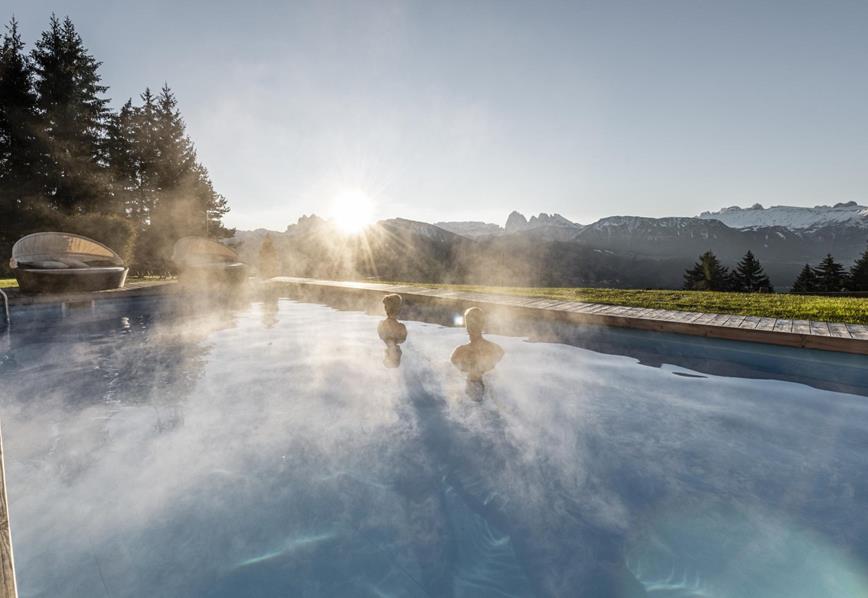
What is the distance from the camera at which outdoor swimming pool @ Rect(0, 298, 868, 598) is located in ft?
7.80

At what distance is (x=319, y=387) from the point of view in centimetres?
539

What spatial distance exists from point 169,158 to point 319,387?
27.3 metres

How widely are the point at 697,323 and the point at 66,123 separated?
27.4m

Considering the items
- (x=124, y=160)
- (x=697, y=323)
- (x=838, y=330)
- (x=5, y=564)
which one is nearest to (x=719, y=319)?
(x=697, y=323)

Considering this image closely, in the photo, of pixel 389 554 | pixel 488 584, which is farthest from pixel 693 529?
pixel 389 554

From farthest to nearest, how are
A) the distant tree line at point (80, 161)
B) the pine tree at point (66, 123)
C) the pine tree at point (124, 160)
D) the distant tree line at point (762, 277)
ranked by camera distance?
1. the distant tree line at point (762, 277)
2. the pine tree at point (124, 160)
3. the pine tree at point (66, 123)
4. the distant tree line at point (80, 161)

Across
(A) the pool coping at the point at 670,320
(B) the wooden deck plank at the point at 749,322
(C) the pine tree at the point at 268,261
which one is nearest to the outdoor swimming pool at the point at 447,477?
(A) the pool coping at the point at 670,320

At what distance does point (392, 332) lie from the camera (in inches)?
295

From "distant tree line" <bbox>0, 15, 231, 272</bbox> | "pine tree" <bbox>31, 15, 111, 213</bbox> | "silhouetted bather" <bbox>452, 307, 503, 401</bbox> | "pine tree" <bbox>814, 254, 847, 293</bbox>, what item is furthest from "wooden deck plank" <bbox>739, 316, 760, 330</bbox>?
"pine tree" <bbox>814, 254, 847, 293</bbox>

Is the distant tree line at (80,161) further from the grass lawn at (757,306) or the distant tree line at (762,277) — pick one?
the distant tree line at (762,277)

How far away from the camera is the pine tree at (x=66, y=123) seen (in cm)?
1877

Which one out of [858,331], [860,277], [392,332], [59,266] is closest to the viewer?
[858,331]

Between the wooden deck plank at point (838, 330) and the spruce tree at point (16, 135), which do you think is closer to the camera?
the wooden deck plank at point (838, 330)

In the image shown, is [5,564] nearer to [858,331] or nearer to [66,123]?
[858,331]
